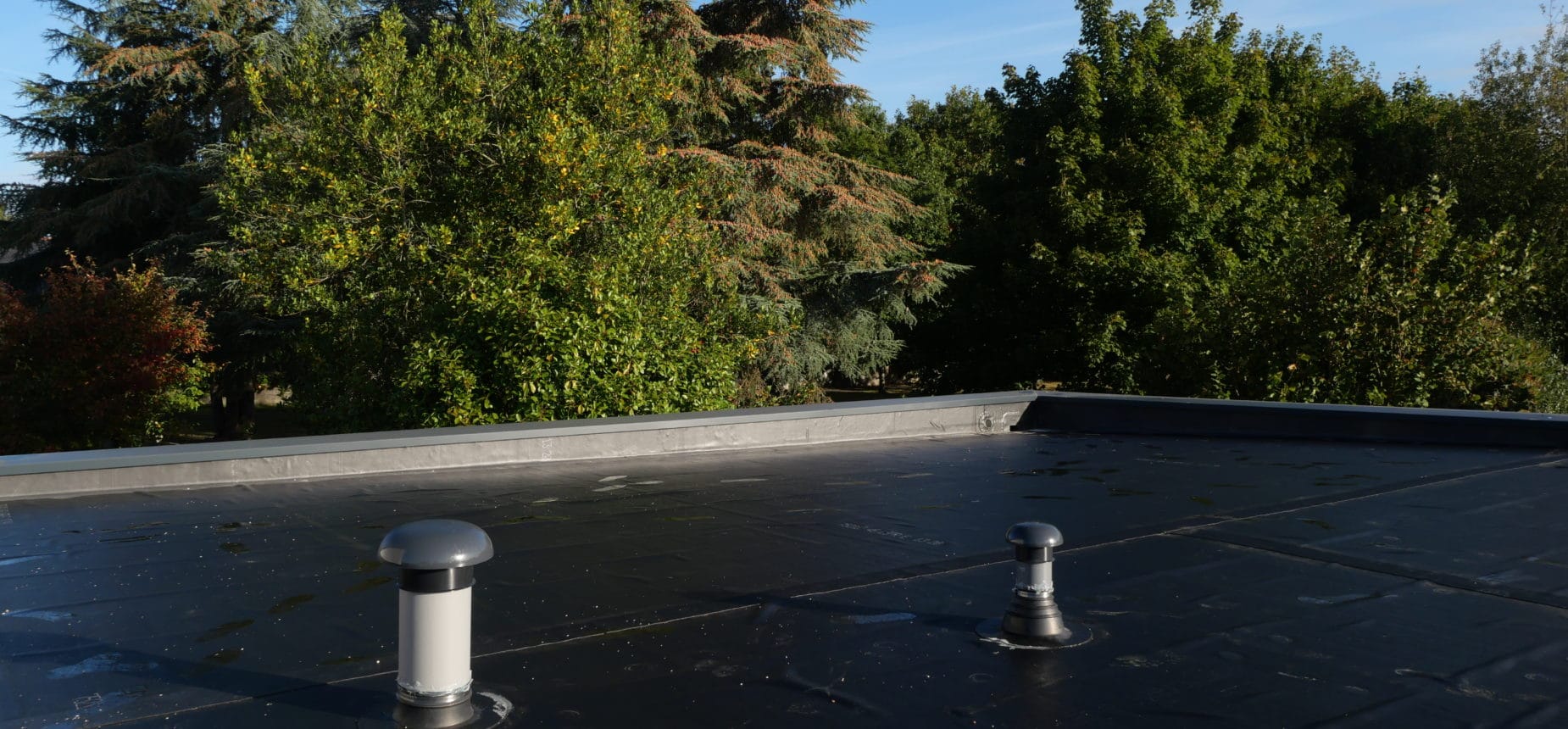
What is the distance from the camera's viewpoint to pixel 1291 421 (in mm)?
10703

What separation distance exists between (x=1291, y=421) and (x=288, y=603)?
30.6ft

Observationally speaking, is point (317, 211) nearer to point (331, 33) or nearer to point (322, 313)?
point (322, 313)

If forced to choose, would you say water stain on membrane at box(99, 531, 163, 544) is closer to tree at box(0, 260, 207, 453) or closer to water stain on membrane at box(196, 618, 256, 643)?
water stain on membrane at box(196, 618, 256, 643)

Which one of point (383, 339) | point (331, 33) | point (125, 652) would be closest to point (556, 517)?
point (125, 652)

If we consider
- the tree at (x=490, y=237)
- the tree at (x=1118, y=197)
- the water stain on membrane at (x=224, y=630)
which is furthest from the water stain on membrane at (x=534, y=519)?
the tree at (x=1118, y=197)

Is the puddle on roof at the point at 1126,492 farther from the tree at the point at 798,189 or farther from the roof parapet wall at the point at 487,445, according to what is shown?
the tree at the point at 798,189

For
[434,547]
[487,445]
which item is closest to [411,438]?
[487,445]

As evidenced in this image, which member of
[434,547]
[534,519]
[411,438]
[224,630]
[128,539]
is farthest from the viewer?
[411,438]

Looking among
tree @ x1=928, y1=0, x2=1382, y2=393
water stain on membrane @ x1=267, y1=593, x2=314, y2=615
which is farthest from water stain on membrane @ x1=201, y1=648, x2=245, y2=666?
tree @ x1=928, y1=0, x2=1382, y2=393

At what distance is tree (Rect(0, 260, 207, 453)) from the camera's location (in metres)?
17.5

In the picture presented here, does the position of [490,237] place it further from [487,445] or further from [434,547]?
[434,547]

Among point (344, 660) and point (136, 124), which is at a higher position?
point (136, 124)

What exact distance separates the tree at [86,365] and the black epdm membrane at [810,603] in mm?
12690

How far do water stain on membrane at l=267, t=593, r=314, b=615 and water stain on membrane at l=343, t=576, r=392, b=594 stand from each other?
0.16m
